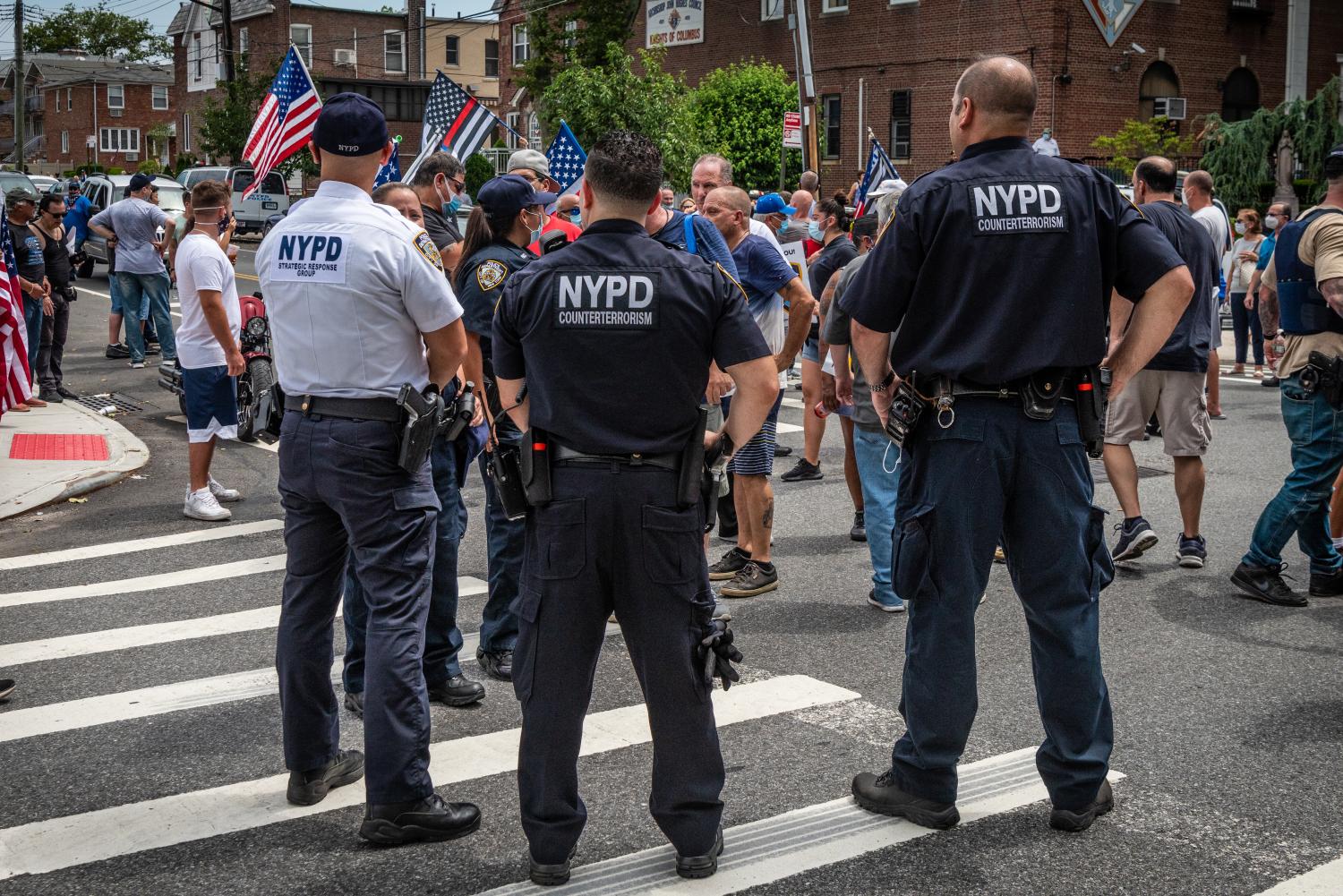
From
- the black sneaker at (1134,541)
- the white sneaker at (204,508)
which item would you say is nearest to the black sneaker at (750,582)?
the black sneaker at (1134,541)

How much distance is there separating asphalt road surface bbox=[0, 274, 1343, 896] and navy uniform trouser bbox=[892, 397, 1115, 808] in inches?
11.1

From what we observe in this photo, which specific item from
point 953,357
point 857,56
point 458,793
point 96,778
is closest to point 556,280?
point 953,357

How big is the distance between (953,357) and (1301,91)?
121 ft

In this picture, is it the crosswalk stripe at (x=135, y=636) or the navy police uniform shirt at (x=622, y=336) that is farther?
the crosswalk stripe at (x=135, y=636)

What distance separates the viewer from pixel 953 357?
13.5 feet

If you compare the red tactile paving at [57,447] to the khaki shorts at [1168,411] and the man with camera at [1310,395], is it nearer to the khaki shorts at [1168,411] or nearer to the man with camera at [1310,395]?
the khaki shorts at [1168,411]

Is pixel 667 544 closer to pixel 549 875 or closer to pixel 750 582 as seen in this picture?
pixel 549 875

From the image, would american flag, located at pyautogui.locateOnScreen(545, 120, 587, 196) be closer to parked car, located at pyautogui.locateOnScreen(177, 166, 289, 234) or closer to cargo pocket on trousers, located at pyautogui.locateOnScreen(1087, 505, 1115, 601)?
cargo pocket on trousers, located at pyautogui.locateOnScreen(1087, 505, 1115, 601)

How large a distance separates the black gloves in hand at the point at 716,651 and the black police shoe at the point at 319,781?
4.99ft

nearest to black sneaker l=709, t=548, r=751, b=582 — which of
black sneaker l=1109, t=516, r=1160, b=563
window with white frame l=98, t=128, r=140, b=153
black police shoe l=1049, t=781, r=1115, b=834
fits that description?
black sneaker l=1109, t=516, r=1160, b=563

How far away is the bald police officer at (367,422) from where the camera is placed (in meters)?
4.20

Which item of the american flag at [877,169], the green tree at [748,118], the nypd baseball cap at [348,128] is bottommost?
the nypd baseball cap at [348,128]

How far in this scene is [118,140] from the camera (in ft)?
299

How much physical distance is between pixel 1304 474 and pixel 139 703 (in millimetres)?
5581
